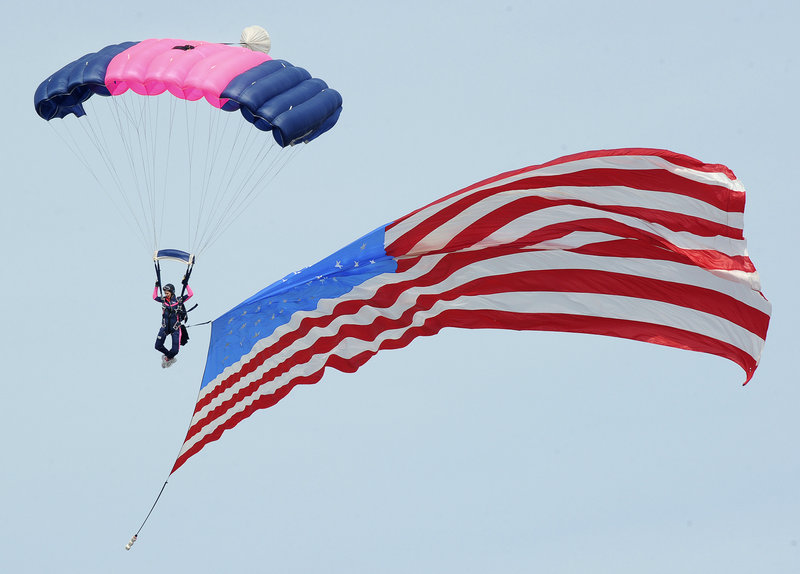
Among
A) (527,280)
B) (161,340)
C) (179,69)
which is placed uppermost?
(179,69)

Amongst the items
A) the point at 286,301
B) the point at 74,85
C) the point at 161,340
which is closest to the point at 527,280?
the point at 286,301

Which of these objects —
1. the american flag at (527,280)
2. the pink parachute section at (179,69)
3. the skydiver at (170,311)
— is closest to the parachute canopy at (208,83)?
the pink parachute section at (179,69)

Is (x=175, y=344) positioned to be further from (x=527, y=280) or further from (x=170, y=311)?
(x=527, y=280)

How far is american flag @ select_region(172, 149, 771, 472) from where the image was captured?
20.5 m

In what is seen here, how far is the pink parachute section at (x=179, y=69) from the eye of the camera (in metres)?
22.2

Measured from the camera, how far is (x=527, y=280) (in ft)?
70.8

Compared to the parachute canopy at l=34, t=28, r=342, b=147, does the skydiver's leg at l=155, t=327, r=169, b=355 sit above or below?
below

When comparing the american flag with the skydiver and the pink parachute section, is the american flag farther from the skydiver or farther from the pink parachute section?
the pink parachute section

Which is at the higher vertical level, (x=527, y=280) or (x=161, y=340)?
(x=527, y=280)

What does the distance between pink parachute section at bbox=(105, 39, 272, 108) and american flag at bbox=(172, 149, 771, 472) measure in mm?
3094

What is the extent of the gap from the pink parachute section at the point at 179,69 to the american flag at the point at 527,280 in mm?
3094

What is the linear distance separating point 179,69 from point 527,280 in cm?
607

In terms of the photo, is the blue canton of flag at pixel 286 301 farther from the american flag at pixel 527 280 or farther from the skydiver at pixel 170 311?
the skydiver at pixel 170 311

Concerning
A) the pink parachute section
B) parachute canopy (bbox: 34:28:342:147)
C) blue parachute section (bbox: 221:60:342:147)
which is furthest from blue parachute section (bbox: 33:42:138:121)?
blue parachute section (bbox: 221:60:342:147)
